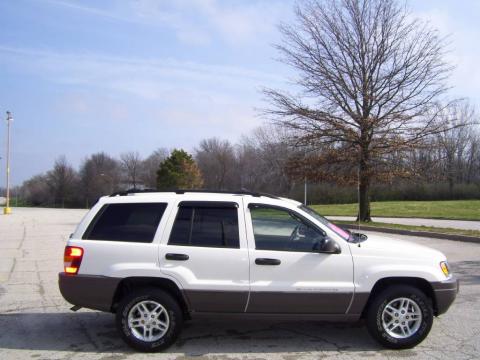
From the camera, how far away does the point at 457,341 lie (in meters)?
5.79

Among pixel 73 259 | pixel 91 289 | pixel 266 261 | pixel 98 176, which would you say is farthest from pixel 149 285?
pixel 98 176

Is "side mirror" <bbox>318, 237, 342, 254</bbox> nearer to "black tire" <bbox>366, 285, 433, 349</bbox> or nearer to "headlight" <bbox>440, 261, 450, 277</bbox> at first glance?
"black tire" <bbox>366, 285, 433, 349</bbox>

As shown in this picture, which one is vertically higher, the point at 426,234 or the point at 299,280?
the point at 299,280

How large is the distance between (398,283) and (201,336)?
232cm

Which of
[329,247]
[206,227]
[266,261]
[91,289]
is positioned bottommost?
[91,289]

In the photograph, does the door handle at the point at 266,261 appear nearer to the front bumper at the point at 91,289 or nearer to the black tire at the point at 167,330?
the black tire at the point at 167,330

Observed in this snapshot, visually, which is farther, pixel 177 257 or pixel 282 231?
pixel 282 231

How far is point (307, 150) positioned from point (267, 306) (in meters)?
21.1

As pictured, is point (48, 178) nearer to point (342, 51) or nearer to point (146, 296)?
point (342, 51)

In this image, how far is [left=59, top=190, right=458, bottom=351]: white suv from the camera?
546cm

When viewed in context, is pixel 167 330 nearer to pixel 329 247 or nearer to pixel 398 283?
pixel 329 247

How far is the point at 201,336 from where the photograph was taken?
6035mm

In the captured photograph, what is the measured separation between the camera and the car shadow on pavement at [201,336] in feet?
18.4

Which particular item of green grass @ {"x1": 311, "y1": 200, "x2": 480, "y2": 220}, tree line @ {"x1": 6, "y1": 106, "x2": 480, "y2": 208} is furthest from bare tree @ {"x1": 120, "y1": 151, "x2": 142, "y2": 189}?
green grass @ {"x1": 311, "y1": 200, "x2": 480, "y2": 220}
